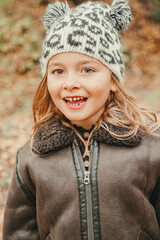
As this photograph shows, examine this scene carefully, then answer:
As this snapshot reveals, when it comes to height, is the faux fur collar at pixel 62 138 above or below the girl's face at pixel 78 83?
below

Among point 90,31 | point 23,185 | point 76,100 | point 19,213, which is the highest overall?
point 90,31

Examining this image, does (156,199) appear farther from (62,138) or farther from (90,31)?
(90,31)

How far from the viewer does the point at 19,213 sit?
2.24 m

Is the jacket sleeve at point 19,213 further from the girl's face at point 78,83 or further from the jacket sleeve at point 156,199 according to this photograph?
the jacket sleeve at point 156,199

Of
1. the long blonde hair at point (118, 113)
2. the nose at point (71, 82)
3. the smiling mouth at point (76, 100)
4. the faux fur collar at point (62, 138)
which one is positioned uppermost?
the nose at point (71, 82)

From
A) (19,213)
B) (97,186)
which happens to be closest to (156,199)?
(97,186)

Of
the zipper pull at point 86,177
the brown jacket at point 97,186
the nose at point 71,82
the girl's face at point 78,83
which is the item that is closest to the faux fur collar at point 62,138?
the brown jacket at point 97,186

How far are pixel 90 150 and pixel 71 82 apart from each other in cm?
51

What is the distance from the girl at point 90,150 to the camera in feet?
6.37

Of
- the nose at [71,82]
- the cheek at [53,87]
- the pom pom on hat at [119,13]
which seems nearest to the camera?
the nose at [71,82]

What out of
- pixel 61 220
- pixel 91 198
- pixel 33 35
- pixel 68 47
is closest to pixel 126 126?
pixel 91 198

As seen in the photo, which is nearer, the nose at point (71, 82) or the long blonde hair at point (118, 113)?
the nose at point (71, 82)

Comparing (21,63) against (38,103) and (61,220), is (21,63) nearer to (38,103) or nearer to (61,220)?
(38,103)

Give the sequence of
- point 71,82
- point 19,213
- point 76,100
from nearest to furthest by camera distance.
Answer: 1. point 71,82
2. point 76,100
3. point 19,213
